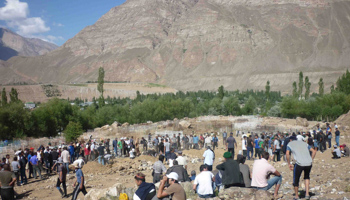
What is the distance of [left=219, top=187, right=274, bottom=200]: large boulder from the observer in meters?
6.39

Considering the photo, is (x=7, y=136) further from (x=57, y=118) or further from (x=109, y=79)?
(x=109, y=79)

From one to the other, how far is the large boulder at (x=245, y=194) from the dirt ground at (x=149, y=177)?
5.11ft

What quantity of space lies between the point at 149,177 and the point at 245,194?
30.6 feet

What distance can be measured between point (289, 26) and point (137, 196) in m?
182

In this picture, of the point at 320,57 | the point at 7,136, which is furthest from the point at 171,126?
the point at 320,57

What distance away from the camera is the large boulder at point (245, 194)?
6.39 m

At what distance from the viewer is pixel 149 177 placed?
49.6ft

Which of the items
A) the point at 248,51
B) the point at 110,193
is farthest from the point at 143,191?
the point at 248,51

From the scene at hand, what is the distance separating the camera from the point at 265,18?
601ft

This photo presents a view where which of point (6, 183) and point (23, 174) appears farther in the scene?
point (23, 174)

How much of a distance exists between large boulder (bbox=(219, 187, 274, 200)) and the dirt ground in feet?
5.11

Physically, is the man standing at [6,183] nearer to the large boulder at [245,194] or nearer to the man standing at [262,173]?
the large boulder at [245,194]

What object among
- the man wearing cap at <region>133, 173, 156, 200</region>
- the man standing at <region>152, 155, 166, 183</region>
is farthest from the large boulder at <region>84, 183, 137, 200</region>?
the man wearing cap at <region>133, 173, 156, 200</region>

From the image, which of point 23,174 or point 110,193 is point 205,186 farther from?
point 23,174
